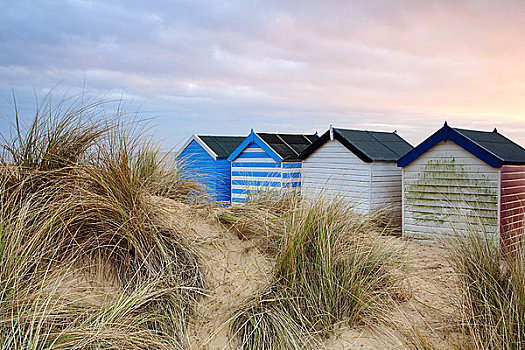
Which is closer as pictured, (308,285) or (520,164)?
(308,285)

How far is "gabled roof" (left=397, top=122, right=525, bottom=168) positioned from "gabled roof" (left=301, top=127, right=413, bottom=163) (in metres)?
0.81

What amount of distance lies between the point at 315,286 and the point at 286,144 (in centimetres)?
686

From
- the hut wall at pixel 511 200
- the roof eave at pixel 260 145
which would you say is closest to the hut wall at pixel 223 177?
the roof eave at pixel 260 145

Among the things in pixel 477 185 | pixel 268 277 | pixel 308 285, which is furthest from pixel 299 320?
pixel 477 185

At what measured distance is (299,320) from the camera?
13.5 ft

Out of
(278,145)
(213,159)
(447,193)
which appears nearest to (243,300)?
(447,193)

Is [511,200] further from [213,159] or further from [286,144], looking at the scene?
[213,159]

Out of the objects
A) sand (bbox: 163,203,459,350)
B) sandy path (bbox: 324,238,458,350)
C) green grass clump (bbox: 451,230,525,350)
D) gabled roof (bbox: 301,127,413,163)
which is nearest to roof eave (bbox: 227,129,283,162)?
gabled roof (bbox: 301,127,413,163)

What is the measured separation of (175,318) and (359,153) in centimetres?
580

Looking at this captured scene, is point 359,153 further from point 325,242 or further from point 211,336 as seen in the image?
point 211,336

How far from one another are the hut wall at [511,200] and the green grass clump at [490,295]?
3.18 m

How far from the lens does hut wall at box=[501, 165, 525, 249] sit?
7352 mm

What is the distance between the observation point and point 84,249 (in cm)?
442

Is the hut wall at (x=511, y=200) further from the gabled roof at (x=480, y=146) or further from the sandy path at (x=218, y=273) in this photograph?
the sandy path at (x=218, y=273)
